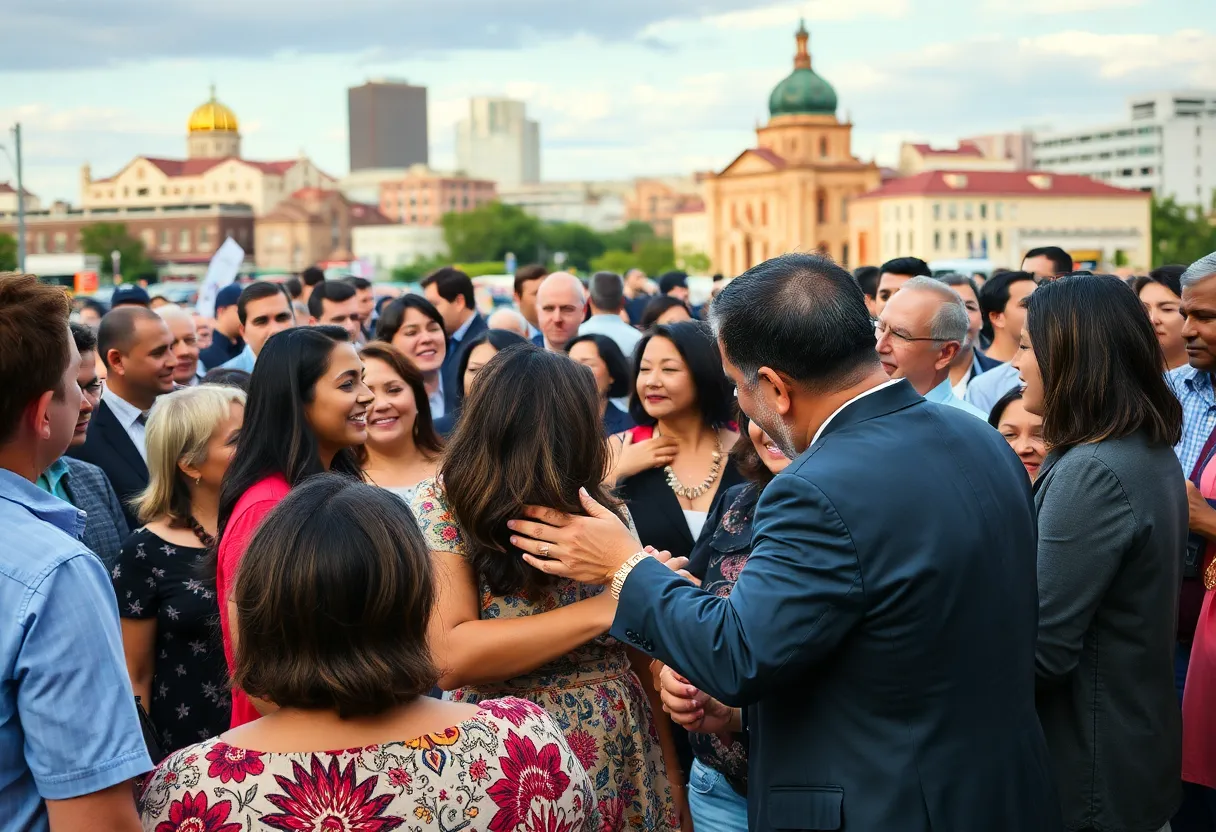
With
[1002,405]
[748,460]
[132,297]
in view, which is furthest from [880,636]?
[132,297]

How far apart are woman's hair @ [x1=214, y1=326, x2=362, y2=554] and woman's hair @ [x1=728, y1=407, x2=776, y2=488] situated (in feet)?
4.04

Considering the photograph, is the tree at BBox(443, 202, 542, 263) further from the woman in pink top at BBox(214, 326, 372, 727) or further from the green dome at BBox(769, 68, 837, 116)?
the woman in pink top at BBox(214, 326, 372, 727)

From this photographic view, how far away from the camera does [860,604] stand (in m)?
2.23

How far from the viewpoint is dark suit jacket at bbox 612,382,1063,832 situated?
7.32ft

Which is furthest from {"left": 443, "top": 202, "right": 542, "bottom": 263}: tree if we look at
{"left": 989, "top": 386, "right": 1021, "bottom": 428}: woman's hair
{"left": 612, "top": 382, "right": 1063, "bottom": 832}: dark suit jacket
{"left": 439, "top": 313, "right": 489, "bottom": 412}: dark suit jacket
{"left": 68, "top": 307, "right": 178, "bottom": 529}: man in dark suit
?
{"left": 612, "top": 382, "right": 1063, "bottom": 832}: dark suit jacket

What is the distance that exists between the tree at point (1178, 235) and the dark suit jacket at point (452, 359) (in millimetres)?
82886

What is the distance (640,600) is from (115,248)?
106 metres

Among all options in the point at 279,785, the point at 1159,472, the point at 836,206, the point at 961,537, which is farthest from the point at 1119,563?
the point at 836,206

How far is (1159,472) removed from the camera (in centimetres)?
301

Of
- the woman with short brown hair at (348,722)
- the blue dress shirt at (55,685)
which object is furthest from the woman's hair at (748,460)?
the blue dress shirt at (55,685)

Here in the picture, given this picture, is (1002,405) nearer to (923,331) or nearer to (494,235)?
(923,331)

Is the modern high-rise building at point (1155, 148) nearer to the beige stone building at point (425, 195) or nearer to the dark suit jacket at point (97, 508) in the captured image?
the beige stone building at point (425, 195)

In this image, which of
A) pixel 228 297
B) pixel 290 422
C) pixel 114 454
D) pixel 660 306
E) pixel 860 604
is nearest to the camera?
pixel 860 604

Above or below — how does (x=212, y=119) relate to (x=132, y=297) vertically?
above
